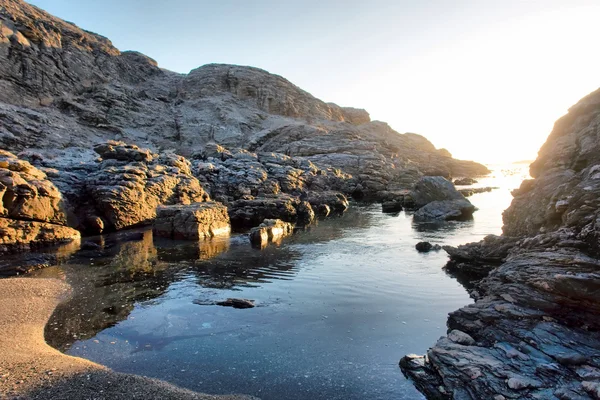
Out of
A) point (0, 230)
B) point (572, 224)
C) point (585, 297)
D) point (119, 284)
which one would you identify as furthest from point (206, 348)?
point (0, 230)

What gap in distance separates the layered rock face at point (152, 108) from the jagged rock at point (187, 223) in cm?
3125

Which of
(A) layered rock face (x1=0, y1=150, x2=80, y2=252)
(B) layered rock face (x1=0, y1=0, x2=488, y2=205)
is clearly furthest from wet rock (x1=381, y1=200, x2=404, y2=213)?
(A) layered rock face (x1=0, y1=150, x2=80, y2=252)

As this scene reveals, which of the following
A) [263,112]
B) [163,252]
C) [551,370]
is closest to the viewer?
[551,370]

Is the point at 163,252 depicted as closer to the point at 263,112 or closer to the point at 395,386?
the point at 395,386

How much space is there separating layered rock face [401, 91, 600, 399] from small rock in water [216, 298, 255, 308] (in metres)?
8.06

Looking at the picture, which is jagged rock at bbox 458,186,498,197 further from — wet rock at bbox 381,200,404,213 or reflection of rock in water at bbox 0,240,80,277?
reflection of rock in water at bbox 0,240,80,277

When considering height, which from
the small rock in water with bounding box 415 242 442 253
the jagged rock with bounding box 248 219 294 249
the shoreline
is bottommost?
the shoreline

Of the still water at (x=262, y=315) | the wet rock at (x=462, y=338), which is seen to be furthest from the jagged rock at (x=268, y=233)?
the wet rock at (x=462, y=338)

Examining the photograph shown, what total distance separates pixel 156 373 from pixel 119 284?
433 inches

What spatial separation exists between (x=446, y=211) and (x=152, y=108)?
8239cm

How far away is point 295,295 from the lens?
19.4 metres

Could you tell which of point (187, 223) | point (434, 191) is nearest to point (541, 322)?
point (187, 223)

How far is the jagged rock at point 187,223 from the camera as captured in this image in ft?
114

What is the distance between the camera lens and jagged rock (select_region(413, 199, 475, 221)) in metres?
46.6
